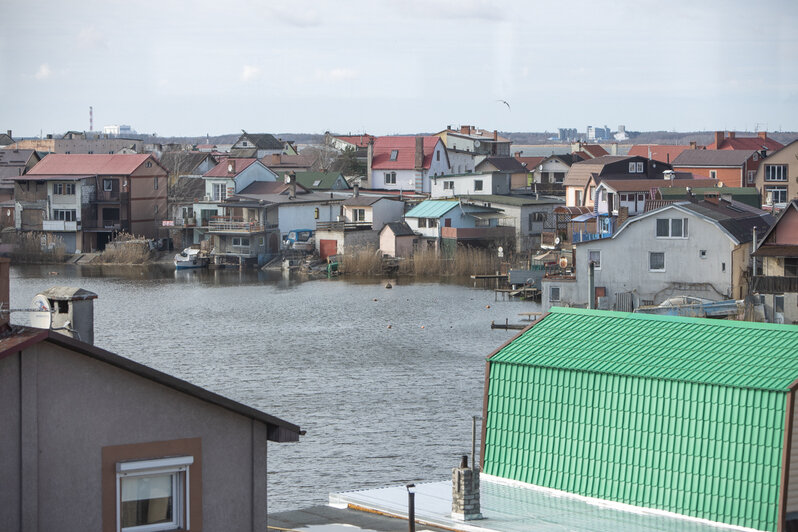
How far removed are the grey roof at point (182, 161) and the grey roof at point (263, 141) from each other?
1672 centimetres

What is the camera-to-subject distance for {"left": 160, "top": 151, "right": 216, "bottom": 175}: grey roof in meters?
84.9

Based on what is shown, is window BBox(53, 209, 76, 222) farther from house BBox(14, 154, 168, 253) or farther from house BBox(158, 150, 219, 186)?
house BBox(158, 150, 219, 186)

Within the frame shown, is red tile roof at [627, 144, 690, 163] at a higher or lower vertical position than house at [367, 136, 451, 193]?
higher

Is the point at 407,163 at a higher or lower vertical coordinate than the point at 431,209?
higher

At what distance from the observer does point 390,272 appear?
6034cm

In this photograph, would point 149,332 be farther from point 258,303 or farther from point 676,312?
point 676,312

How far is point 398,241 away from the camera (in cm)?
6178

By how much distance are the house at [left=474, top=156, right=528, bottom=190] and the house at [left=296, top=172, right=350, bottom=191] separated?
971 cm

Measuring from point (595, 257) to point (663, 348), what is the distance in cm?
2553

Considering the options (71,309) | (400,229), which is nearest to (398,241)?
(400,229)

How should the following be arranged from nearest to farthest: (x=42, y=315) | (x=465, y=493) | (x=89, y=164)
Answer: (x=42, y=315) → (x=465, y=493) → (x=89, y=164)

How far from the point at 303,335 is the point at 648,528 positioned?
2730 cm

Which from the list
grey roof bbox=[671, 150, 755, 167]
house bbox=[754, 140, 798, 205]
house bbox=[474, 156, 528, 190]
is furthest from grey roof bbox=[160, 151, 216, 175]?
house bbox=[754, 140, 798, 205]

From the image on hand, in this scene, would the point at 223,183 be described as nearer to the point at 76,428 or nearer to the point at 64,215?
the point at 64,215
